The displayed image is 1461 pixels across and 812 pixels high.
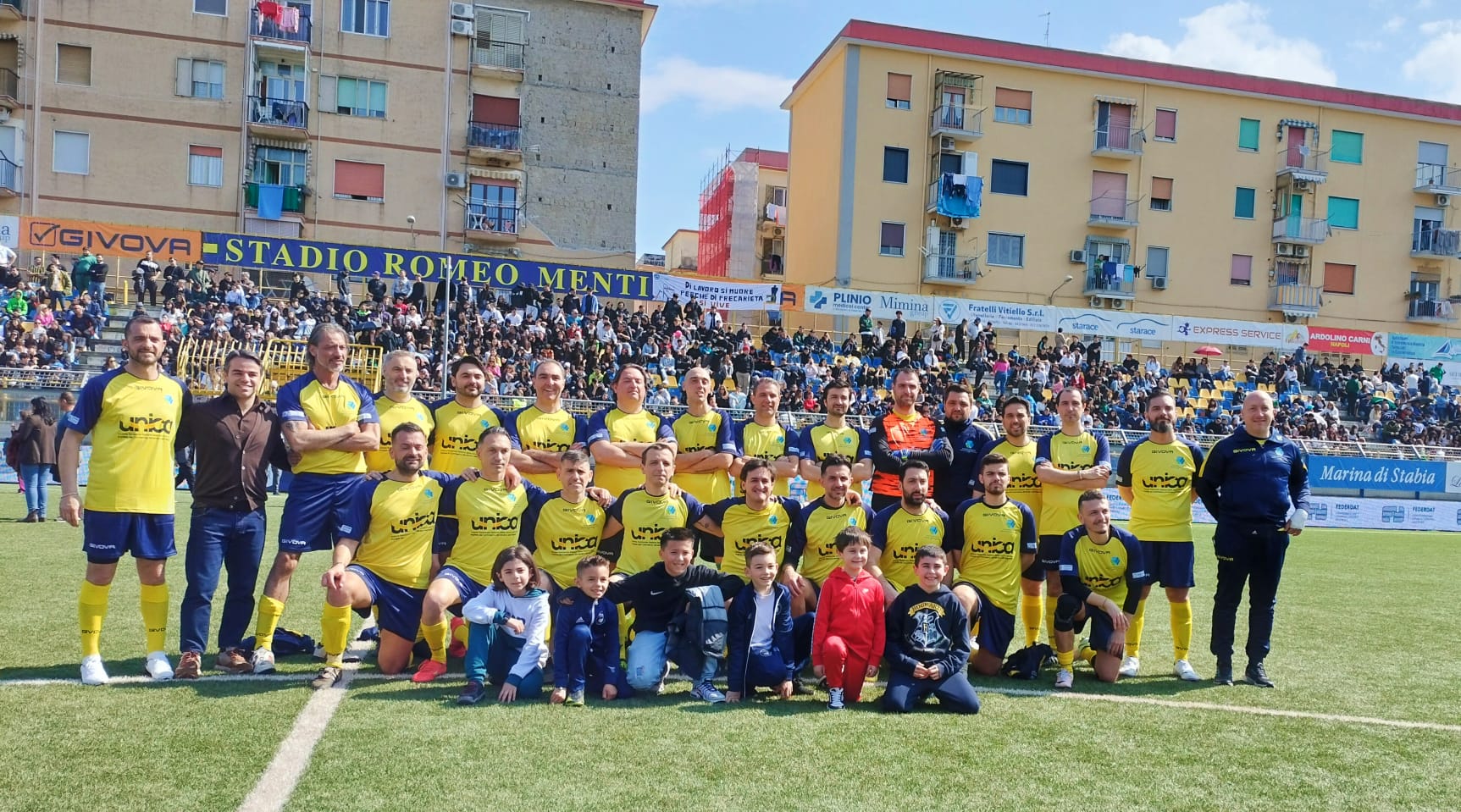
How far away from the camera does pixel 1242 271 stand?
133 ft

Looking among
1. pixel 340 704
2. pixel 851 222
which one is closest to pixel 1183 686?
pixel 340 704

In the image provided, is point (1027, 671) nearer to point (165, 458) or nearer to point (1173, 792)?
point (1173, 792)

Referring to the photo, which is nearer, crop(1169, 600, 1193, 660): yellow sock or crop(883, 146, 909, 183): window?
crop(1169, 600, 1193, 660): yellow sock

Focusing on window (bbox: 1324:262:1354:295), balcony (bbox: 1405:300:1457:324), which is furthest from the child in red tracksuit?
balcony (bbox: 1405:300:1457:324)

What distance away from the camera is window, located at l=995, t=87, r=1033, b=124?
3756cm

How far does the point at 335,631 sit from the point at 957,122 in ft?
113

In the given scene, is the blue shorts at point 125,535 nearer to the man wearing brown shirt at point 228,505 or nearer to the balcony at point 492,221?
the man wearing brown shirt at point 228,505

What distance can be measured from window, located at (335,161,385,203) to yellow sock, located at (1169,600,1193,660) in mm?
30763

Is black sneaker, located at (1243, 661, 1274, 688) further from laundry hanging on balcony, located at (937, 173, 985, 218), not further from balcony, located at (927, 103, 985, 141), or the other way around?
balcony, located at (927, 103, 985, 141)

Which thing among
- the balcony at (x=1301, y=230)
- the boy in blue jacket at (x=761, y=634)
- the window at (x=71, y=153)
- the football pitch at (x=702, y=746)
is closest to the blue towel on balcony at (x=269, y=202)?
the window at (x=71, y=153)

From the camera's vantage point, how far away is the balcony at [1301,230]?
40.2 metres

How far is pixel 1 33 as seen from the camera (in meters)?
30.3

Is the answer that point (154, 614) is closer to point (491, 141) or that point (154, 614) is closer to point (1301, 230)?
point (491, 141)

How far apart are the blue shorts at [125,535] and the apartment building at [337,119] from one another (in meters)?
25.4
